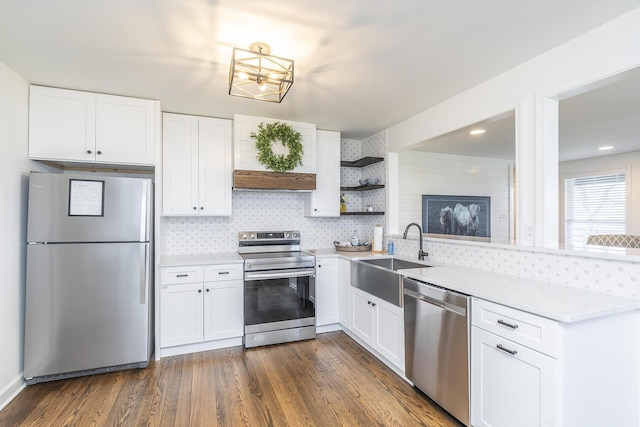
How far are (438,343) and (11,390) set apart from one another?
309 centimetres

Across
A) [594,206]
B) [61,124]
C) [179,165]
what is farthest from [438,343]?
[594,206]

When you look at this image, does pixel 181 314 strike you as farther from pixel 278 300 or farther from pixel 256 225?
pixel 256 225

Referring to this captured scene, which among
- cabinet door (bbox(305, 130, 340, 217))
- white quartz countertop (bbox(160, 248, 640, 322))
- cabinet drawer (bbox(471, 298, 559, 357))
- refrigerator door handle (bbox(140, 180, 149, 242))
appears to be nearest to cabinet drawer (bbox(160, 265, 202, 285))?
refrigerator door handle (bbox(140, 180, 149, 242))

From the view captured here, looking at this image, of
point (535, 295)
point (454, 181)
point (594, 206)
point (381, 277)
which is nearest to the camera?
point (535, 295)

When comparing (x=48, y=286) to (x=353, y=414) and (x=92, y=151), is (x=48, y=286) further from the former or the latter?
(x=353, y=414)

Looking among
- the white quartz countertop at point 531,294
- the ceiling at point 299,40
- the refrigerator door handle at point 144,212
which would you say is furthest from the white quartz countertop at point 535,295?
the refrigerator door handle at point 144,212

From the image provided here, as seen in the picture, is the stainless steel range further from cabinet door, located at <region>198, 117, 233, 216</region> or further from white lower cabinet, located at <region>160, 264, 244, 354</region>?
cabinet door, located at <region>198, 117, 233, 216</region>

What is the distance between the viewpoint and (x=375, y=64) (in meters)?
2.24

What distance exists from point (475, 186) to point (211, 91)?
4.77 meters

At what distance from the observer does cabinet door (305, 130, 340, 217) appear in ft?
12.5

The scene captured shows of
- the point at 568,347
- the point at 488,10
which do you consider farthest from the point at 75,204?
the point at 568,347

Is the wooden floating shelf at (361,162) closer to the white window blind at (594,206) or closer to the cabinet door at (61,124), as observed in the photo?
the cabinet door at (61,124)

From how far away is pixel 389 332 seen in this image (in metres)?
2.69

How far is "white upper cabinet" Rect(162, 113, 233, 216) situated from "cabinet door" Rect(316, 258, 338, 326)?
1227 mm
